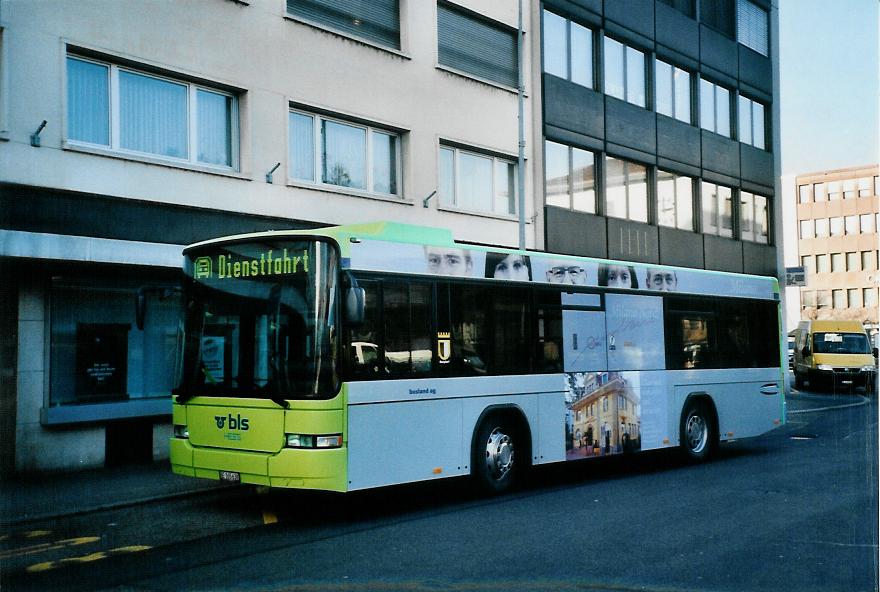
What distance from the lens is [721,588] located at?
22.3 feet

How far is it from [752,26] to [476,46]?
15915 millimetres

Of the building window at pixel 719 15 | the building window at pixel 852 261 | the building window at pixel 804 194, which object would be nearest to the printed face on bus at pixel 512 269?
the building window at pixel 852 261

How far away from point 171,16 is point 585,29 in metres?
13.6

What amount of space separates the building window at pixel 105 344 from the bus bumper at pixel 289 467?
149 inches

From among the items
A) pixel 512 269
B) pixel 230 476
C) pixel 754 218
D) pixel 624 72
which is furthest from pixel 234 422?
pixel 754 218

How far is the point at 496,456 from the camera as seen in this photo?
11.2 meters

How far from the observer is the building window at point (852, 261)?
24.6 meters

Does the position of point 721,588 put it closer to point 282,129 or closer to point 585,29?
point 282,129

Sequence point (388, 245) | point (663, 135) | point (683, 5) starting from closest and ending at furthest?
point (388, 245), point (663, 135), point (683, 5)

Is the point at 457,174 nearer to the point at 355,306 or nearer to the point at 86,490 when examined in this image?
the point at 86,490

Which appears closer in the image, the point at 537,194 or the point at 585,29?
the point at 537,194

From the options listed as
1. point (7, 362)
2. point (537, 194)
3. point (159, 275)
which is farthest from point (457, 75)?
point (7, 362)

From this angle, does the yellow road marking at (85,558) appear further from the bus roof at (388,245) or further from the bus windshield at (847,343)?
the bus windshield at (847,343)

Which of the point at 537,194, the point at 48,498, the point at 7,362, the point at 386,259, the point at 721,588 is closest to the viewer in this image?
the point at 721,588
